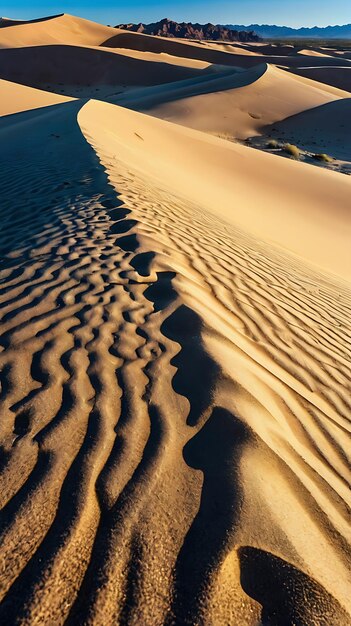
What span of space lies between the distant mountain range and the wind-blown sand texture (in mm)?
142160

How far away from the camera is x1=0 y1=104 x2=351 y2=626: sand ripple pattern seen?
67.9 inches

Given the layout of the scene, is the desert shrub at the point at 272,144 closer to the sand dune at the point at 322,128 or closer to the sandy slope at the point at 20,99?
the sand dune at the point at 322,128

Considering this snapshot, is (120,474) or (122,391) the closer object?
A: (120,474)

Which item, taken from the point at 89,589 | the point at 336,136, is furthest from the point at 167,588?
the point at 336,136

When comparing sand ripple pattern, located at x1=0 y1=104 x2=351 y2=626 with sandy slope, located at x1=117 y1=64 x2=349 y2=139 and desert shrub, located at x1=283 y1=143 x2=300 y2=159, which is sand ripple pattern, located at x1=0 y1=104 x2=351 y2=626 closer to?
desert shrub, located at x1=283 y1=143 x2=300 y2=159

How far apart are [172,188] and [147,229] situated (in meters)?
3.97

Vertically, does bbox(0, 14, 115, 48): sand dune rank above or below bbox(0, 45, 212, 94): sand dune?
above

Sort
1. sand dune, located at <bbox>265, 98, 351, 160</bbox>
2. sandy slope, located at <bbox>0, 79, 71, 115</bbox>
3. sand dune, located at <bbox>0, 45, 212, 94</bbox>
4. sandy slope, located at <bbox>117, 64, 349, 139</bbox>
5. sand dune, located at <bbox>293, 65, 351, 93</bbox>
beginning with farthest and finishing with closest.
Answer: sand dune, located at <bbox>0, 45, 212, 94</bbox> → sand dune, located at <bbox>293, 65, 351, 93</bbox> → sandy slope, located at <bbox>117, 64, 349, 139</bbox> → sand dune, located at <bbox>265, 98, 351, 160</bbox> → sandy slope, located at <bbox>0, 79, 71, 115</bbox>

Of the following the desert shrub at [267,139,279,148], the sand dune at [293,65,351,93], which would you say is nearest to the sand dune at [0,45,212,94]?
the sand dune at [293,65,351,93]

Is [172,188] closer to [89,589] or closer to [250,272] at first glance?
[250,272]

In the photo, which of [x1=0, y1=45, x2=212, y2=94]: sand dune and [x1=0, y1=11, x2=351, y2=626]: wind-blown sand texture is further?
[x1=0, y1=45, x2=212, y2=94]: sand dune

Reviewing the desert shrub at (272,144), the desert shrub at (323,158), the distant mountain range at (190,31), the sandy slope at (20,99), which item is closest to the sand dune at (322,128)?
the desert shrub at (272,144)

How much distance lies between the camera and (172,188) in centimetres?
883

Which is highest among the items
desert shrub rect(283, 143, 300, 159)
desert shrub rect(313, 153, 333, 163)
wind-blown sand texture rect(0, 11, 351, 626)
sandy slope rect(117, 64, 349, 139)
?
wind-blown sand texture rect(0, 11, 351, 626)
